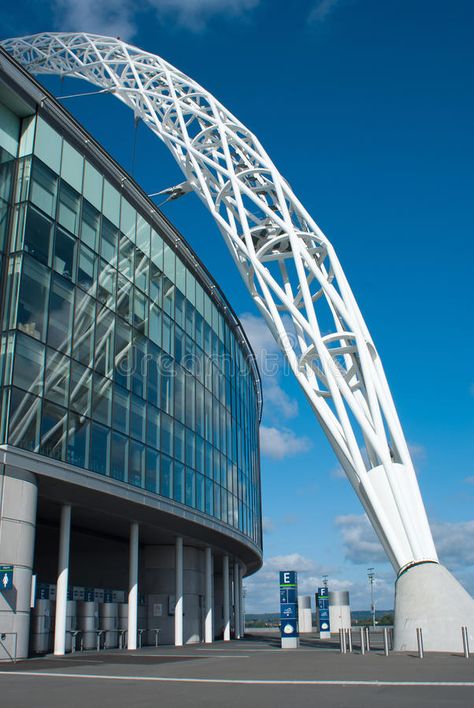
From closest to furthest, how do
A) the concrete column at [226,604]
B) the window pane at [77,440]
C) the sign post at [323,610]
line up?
the window pane at [77,440] < the concrete column at [226,604] < the sign post at [323,610]

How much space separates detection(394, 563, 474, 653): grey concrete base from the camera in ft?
65.3

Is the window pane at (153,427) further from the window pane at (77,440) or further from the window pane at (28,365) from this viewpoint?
the window pane at (28,365)

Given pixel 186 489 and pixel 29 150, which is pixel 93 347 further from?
pixel 186 489

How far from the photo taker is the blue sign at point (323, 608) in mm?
38531

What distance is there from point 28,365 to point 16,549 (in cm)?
526

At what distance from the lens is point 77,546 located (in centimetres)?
3428

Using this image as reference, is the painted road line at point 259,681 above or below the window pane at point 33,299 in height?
below

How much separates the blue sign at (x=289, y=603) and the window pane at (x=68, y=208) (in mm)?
16301

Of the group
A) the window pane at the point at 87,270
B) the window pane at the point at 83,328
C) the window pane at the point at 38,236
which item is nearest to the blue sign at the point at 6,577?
the window pane at the point at 83,328

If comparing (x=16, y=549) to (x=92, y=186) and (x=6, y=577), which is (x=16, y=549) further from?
(x=92, y=186)

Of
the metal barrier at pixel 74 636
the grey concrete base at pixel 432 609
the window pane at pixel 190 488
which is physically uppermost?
the window pane at pixel 190 488

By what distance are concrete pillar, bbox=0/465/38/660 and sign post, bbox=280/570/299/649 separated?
38.9 ft

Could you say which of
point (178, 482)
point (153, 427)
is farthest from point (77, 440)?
point (178, 482)

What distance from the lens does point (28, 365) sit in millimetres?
20797
